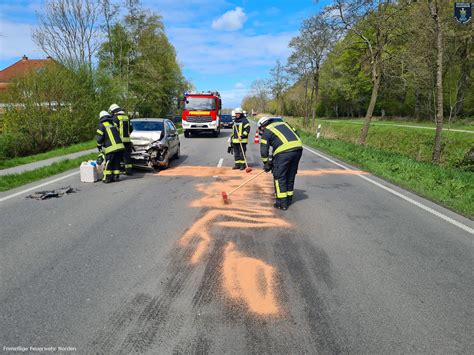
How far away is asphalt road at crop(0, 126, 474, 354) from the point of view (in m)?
2.63

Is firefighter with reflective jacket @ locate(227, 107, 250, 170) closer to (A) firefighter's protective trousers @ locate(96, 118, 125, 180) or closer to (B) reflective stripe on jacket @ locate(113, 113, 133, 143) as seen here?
(B) reflective stripe on jacket @ locate(113, 113, 133, 143)

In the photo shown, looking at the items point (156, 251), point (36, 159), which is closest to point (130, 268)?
point (156, 251)

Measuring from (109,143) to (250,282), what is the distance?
20.8 ft

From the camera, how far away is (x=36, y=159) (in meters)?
12.4

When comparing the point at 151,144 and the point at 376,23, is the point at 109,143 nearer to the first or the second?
the point at 151,144

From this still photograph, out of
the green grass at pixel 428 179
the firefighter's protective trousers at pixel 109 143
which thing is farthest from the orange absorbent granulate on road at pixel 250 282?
the firefighter's protective trousers at pixel 109 143

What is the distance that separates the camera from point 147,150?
10.1 meters

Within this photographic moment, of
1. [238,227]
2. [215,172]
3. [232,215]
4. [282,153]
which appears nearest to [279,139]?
[282,153]

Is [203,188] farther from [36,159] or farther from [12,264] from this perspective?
[36,159]

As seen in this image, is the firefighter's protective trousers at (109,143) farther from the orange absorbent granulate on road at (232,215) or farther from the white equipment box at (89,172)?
the orange absorbent granulate on road at (232,215)

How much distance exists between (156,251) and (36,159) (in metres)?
10.4

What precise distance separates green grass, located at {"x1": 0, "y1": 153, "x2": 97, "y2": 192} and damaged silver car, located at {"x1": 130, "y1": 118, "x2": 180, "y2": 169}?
235 centimetres

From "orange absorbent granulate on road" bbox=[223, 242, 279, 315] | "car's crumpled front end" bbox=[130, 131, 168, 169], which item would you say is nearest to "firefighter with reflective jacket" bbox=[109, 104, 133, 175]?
"car's crumpled front end" bbox=[130, 131, 168, 169]

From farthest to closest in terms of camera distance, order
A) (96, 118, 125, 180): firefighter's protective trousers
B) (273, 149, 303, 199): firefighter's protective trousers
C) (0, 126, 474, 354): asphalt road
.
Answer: (96, 118, 125, 180): firefighter's protective trousers
(273, 149, 303, 199): firefighter's protective trousers
(0, 126, 474, 354): asphalt road
